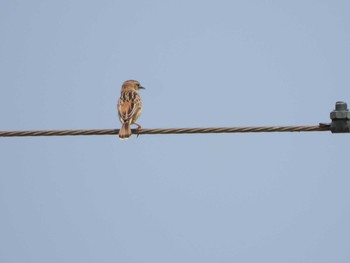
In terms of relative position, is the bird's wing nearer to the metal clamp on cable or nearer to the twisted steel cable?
the twisted steel cable

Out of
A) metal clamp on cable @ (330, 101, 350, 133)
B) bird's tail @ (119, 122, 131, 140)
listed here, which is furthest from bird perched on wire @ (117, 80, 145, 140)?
metal clamp on cable @ (330, 101, 350, 133)

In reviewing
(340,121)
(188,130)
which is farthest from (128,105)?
(340,121)

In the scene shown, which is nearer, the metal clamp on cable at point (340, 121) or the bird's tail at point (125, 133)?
the metal clamp on cable at point (340, 121)

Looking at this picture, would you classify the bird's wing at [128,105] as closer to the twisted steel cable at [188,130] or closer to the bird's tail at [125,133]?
the bird's tail at [125,133]

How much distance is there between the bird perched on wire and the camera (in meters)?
13.9

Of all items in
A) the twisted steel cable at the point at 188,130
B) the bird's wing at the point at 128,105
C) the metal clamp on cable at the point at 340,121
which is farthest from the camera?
the bird's wing at the point at 128,105

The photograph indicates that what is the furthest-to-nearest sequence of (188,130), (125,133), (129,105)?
(129,105)
(125,133)
(188,130)

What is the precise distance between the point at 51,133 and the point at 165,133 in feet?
4.83

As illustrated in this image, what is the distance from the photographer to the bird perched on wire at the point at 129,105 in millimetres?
13852

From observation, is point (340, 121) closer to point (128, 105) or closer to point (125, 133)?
Result: point (125, 133)

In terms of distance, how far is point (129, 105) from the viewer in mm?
14758

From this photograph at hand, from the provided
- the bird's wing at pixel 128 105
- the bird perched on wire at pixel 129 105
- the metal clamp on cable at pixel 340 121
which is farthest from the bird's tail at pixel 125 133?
the metal clamp on cable at pixel 340 121

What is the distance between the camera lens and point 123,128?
1309cm

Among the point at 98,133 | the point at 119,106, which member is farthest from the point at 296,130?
the point at 119,106
